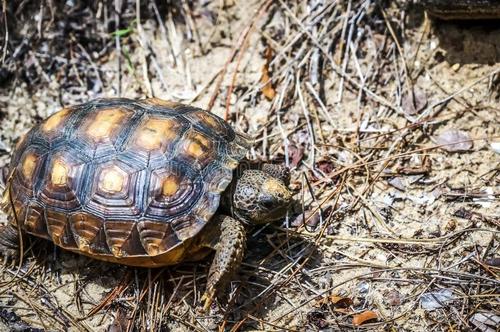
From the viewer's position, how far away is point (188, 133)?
401cm

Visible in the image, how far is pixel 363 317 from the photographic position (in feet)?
12.1

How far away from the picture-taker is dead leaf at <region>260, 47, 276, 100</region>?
16.6ft

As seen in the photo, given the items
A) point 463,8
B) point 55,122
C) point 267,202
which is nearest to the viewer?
point 267,202

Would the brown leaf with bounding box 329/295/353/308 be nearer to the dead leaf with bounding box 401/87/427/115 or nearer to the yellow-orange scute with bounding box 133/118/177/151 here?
the yellow-orange scute with bounding box 133/118/177/151

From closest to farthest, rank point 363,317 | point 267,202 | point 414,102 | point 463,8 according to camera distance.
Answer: point 363,317
point 267,202
point 463,8
point 414,102

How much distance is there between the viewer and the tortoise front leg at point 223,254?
371cm

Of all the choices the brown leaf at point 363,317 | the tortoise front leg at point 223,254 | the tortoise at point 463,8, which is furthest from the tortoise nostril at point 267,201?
the tortoise at point 463,8

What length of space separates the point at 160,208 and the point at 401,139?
215 centimetres

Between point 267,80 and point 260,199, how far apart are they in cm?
157

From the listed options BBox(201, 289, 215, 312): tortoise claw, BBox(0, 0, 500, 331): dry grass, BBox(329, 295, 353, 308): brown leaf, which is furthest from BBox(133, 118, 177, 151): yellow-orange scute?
BBox(329, 295, 353, 308): brown leaf

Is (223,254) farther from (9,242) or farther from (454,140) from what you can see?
(454,140)

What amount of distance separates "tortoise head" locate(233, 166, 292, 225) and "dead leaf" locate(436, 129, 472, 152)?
1.49 m

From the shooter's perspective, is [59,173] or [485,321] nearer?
[485,321]

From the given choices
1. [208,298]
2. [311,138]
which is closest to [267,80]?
[311,138]
